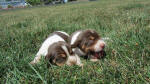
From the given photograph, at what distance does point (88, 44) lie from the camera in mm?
4719

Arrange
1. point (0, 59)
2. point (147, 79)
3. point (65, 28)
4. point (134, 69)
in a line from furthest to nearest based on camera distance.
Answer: point (65, 28), point (0, 59), point (134, 69), point (147, 79)

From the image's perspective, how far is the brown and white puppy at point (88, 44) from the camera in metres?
4.46

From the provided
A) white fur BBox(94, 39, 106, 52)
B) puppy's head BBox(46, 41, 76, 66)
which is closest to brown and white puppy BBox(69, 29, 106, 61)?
white fur BBox(94, 39, 106, 52)

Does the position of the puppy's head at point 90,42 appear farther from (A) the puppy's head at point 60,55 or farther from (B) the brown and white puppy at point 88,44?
(A) the puppy's head at point 60,55

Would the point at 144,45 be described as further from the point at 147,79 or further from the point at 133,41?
the point at 147,79

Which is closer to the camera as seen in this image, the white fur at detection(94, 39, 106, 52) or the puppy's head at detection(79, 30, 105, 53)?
the white fur at detection(94, 39, 106, 52)

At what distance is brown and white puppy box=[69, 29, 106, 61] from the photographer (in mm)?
4461

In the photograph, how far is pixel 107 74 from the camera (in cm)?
233

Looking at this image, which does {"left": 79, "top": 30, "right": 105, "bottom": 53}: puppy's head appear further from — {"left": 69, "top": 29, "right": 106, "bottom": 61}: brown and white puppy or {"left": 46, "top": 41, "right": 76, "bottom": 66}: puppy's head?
{"left": 46, "top": 41, "right": 76, "bottom": 66}: puppy's head

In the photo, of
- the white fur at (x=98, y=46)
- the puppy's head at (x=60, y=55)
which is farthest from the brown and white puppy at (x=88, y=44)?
the puppy's head at (x=60, y=55)

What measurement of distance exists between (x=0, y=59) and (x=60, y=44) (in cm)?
155

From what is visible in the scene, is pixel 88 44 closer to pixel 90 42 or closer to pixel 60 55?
pixel 90 42

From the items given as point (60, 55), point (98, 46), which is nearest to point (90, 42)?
point (98, 46)

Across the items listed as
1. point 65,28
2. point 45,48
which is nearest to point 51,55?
point 45,48
